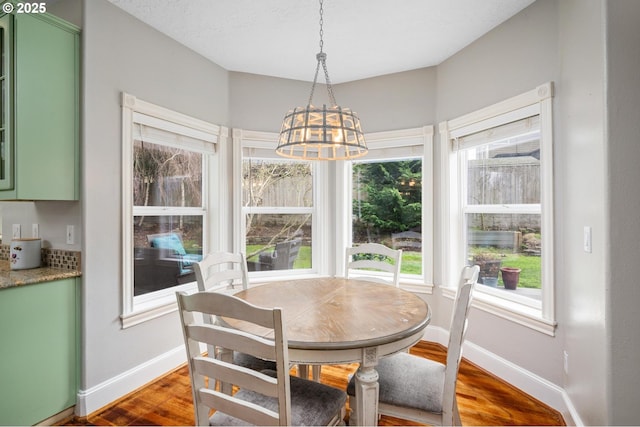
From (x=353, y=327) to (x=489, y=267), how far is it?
5.89ft

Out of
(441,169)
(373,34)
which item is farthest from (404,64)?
(441,169)

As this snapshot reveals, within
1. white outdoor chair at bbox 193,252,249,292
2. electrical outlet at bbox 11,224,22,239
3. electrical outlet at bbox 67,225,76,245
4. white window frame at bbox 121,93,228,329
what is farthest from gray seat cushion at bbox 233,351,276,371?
electrical outlet at bbox 11,224,22,239

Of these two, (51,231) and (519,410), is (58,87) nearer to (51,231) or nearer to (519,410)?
(51,231)

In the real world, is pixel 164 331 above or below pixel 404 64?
below

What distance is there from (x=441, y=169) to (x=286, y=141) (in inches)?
69.7

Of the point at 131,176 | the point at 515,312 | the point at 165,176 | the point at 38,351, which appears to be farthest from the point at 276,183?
the point at 515,312

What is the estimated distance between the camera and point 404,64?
3002 millimetres

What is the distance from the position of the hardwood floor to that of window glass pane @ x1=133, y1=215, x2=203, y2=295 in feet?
2.34

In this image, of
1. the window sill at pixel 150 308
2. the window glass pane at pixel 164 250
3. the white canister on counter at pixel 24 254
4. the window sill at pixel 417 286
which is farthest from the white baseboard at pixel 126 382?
the window sill at pixel 417 286

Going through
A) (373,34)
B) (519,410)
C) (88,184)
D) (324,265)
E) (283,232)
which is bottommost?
(519,410)

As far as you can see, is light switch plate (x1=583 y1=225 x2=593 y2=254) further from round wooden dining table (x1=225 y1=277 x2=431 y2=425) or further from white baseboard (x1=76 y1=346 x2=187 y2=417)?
white baseboard (x1=76 y1=346 x2=187 y2=417)

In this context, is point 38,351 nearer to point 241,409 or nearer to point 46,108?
point 46,108

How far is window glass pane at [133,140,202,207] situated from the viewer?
2508 mm

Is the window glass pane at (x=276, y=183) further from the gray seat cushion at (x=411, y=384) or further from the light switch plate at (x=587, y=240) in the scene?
the light switch plate at (x=587, y=240)
